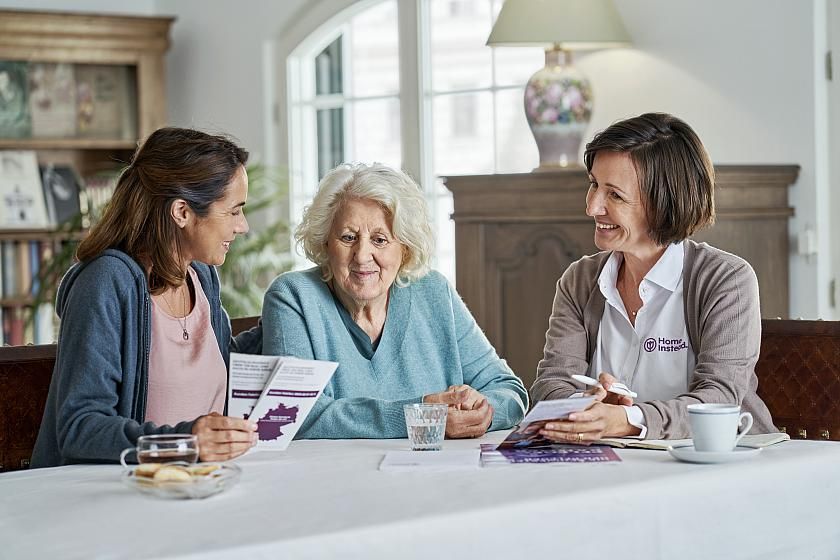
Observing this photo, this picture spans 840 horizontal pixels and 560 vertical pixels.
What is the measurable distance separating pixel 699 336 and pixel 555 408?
495 mm

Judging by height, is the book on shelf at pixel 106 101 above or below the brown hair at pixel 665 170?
above

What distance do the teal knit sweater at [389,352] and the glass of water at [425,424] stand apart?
0.20 metres

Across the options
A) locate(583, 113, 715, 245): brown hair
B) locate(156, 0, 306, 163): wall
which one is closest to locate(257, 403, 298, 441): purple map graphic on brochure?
locate(583, 113, 715, 245): brown hair

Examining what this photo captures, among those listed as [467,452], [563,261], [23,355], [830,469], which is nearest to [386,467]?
[467,452]

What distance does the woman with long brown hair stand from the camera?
Answer: 2258 millimetres

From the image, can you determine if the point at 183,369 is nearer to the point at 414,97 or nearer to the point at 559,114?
the point at 559,114

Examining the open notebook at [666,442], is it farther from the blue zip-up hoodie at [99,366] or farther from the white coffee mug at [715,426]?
the blue zip-up hoodie at [99,366]

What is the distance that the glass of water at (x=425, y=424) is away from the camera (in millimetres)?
2191

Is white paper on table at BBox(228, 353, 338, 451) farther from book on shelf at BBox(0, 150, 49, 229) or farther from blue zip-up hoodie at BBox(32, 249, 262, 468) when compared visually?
book on shelf at BBox(0, 150, 49, 229)

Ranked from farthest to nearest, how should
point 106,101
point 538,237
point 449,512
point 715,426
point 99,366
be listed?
point 106,101
point 538,237
point 99,366
point 715,426
point 449,512

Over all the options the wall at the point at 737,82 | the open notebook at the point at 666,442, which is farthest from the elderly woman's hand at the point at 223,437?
the wall at the point at 737,82

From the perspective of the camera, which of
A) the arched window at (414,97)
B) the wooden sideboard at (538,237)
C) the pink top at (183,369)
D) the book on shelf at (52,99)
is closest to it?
the pink top at (183,369)

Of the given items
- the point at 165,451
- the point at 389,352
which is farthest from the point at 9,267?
the point at 165,451

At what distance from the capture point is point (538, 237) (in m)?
3.82
